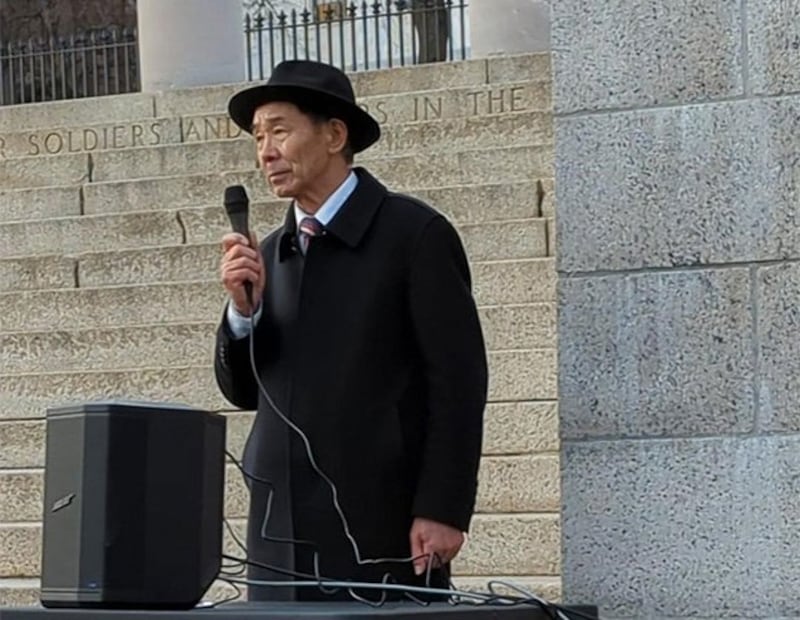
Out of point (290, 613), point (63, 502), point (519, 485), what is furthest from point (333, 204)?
point (519, 485)

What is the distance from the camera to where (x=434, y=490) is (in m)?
4.15

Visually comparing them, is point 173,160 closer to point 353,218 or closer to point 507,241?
point 507,241

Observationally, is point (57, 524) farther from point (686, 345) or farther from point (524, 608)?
point (686, 345)

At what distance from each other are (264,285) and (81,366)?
19.9 ft

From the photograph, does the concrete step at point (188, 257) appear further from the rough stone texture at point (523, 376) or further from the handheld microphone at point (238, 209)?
the handheld microphone at point (238, 209)

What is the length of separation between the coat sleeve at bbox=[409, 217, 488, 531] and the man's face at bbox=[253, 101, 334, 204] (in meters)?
0.29

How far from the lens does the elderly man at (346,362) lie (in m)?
4.18

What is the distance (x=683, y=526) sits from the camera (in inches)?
188

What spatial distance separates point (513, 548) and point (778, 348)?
3.25m

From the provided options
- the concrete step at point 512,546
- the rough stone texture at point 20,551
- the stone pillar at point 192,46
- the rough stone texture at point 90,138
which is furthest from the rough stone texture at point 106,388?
the stone pillar at point 192,46

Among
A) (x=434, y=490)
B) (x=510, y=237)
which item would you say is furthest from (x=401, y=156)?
(x=434, y=490)

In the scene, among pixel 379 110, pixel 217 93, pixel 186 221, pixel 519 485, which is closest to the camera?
pixel 519 485

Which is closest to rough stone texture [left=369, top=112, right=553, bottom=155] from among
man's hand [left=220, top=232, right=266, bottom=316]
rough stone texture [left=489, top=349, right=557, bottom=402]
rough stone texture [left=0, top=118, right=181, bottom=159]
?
rough stone texture [left=0, top=118, right=181, bottom=159]

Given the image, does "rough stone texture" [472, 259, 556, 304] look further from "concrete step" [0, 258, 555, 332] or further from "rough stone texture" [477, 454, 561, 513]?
"rough stone texture" [477, 454, 561, 513]
